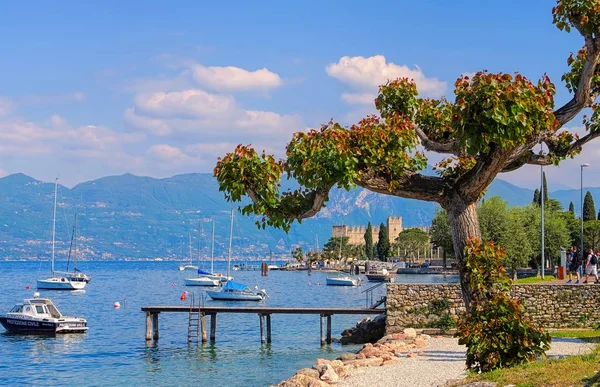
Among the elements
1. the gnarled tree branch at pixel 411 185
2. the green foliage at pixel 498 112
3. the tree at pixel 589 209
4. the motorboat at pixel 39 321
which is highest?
the tree at pixel 589 209

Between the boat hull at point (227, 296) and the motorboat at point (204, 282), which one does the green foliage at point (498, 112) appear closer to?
the boat hull at point (227, 296)

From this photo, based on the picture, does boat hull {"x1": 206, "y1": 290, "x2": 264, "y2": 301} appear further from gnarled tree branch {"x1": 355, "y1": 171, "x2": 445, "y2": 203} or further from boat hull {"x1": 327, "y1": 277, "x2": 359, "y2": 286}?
gnarled tree branch {"x1": 355, "y1": 171, "x2": 445, "y2": 203}

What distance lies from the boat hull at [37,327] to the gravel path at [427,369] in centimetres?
2739

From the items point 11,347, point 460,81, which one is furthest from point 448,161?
point 11,347

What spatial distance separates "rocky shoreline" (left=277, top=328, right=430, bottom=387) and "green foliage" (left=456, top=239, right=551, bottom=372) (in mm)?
5370

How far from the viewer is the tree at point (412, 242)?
18488cm

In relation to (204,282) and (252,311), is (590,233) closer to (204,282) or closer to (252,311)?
(204,282)

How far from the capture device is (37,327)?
150ft

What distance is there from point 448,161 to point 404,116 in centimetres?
113

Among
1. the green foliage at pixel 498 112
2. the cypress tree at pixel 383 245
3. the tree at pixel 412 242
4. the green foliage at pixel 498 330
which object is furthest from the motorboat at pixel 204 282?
the green foliage at pixel 498 112

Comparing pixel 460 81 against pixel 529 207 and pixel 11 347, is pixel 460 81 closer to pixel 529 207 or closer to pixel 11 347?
pixel 11 347

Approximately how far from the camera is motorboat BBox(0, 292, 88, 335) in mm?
45719

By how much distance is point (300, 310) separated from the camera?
36.9 m

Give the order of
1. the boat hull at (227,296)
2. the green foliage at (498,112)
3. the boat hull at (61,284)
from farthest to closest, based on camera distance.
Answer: the boat hull at (61,284)
the boat hull at (227,296)
the green foliage at (498,112)
